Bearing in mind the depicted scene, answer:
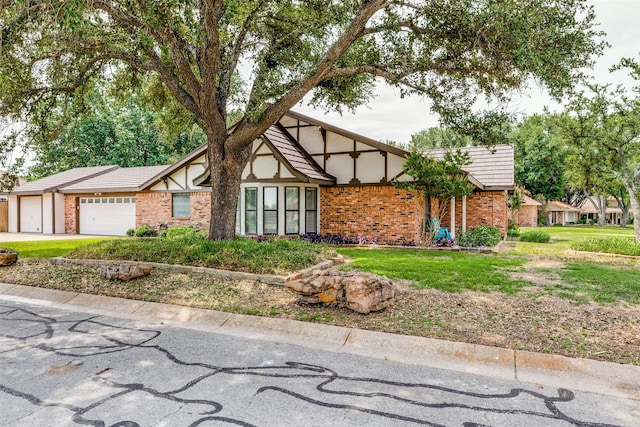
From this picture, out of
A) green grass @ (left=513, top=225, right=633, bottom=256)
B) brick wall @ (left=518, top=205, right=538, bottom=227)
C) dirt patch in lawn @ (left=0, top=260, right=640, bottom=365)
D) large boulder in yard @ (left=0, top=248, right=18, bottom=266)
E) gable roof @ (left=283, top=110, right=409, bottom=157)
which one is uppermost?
gable roof @ (left=283, top=110, right=409, bottom=157)

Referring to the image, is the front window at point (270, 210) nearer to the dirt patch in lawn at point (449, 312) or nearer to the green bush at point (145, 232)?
the dirt patch in lawn at point (449, 312)

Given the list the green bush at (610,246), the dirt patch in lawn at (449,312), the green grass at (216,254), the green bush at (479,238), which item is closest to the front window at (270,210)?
the green grass at (216,254)

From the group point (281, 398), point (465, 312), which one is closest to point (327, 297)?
point (465, 312)

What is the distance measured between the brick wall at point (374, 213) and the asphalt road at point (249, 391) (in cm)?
1023

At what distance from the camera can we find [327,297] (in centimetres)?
596

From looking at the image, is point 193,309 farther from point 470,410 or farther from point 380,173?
point 380,173

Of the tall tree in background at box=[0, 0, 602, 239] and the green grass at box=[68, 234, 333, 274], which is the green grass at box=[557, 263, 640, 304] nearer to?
the tall tree in background at box=[0, 0, 602, 239]

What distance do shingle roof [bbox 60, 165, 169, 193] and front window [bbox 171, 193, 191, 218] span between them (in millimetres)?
1847

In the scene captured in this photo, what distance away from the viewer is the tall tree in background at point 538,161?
37250 millimetres

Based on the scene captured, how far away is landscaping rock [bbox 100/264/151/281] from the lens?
24.3ft

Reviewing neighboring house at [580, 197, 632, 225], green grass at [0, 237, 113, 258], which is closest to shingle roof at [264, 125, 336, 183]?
green grass at [0, 237, 113, 258]

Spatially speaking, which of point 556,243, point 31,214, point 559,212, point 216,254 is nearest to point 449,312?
point 216,254

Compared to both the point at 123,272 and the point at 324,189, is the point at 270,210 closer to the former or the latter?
the point at 324,189

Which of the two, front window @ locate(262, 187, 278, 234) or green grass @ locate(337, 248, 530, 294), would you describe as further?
front window @ locate(262, 187, 278, 234)
